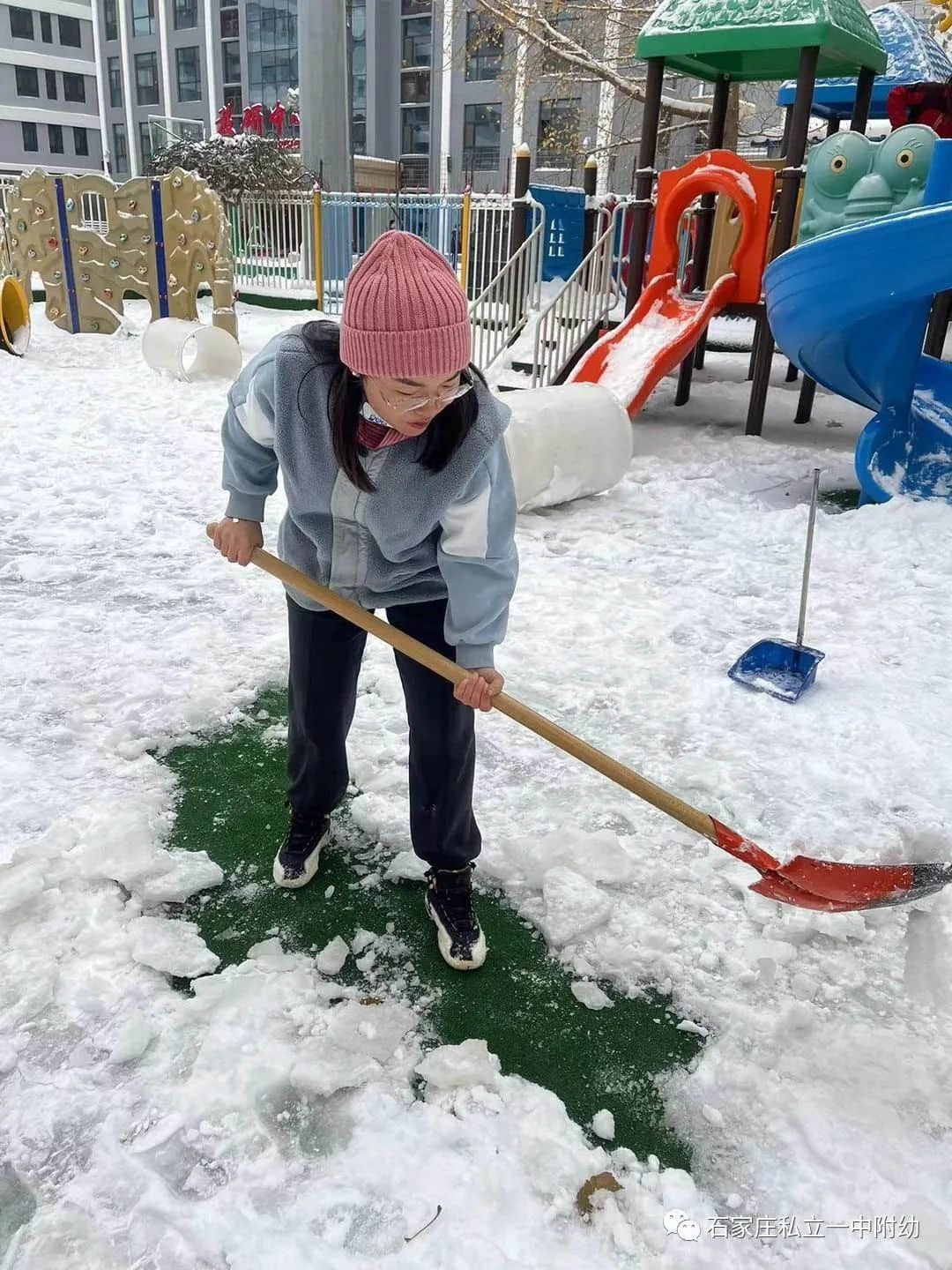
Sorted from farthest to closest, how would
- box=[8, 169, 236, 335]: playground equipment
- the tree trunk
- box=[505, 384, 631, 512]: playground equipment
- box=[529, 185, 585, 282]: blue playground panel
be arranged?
the tree trunk < box=[8, 169, 236, 335]: playground equipment < box=[529, 185, 585, 282]: blue playground panel < box=[505, 384, 631, 512]: playground equipment

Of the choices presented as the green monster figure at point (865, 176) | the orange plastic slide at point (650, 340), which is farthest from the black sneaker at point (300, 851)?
the green monster figure at point (865, 176)

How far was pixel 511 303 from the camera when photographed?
8.57 metres

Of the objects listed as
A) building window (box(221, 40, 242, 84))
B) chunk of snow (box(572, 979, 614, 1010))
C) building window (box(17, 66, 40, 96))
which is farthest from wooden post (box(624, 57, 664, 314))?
building window (box(17, 66, 40, 96))

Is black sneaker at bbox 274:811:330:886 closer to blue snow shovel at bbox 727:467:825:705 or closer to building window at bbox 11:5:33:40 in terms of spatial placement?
blue snow shovel at bbox 727:467:825:705

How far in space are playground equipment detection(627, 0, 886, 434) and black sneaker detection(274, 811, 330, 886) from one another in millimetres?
5499

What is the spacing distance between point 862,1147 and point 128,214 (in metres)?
11.5

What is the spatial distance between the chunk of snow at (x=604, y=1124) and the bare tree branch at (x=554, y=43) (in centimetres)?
1570

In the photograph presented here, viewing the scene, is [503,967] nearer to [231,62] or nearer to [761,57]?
[761,57]

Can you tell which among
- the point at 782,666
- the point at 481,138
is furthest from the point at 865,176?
the point at 481,138

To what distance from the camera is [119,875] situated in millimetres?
2137

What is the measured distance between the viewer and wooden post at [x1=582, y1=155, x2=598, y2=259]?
32.2 feet

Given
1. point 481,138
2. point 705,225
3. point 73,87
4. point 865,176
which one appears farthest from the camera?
point 73,87

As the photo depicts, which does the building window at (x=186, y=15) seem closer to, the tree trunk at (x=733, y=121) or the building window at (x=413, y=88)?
the building window at (x=413, y=88)

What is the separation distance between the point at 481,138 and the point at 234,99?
45.6 ft
